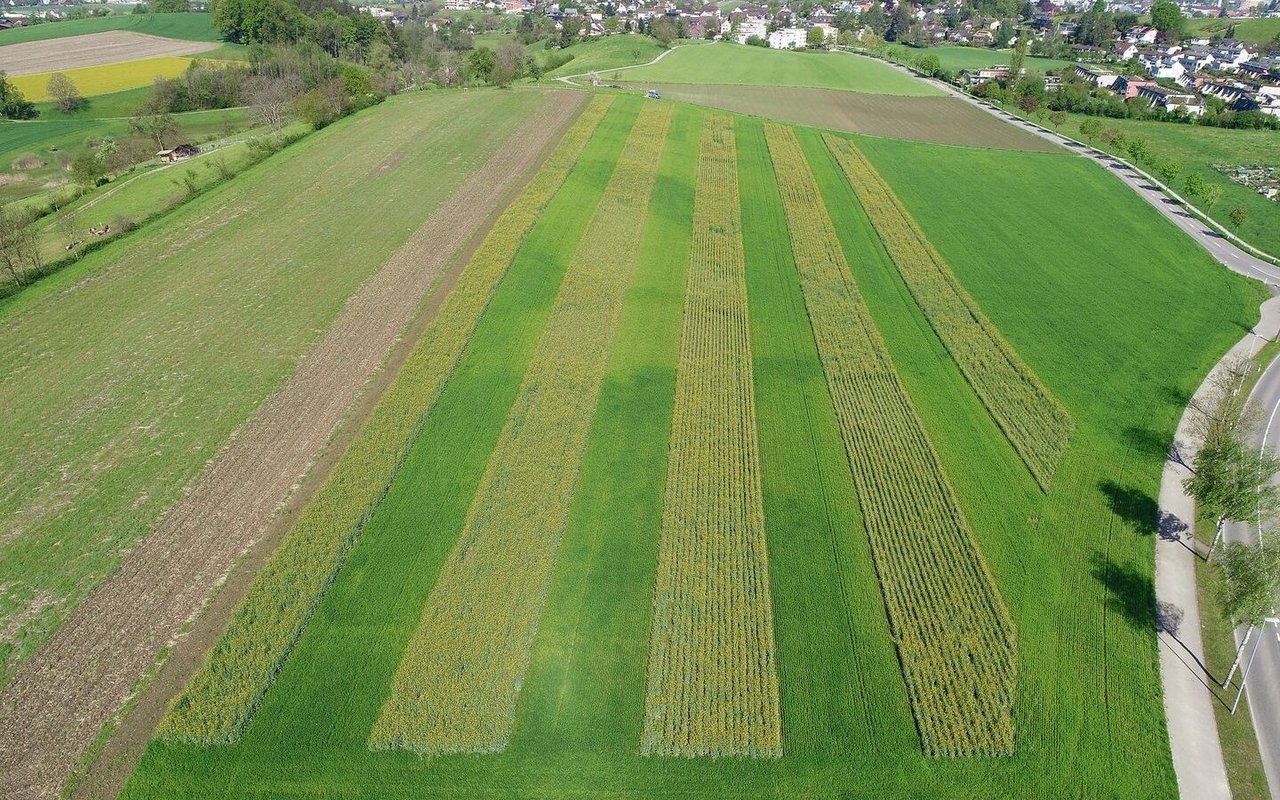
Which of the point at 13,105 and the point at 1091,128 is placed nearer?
the point at 1091,128

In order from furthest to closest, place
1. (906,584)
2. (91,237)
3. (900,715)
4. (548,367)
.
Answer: (91,237)
(548,367)
(906,584)
(900,715)

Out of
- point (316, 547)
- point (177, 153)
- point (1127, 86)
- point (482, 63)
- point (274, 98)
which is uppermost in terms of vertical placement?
point (482, 63)

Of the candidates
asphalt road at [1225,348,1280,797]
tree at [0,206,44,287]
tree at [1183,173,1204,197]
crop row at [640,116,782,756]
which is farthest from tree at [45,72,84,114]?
tree at [1183,173,1204,197]

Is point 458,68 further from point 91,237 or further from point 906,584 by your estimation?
point 906,584

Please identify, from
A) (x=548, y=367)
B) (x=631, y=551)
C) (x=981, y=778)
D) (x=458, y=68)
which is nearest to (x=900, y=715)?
(x=981, y=778)

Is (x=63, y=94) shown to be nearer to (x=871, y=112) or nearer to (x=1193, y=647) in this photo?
(x=871, y=112)

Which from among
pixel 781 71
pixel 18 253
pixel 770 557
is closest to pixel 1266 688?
pixel 770 557
